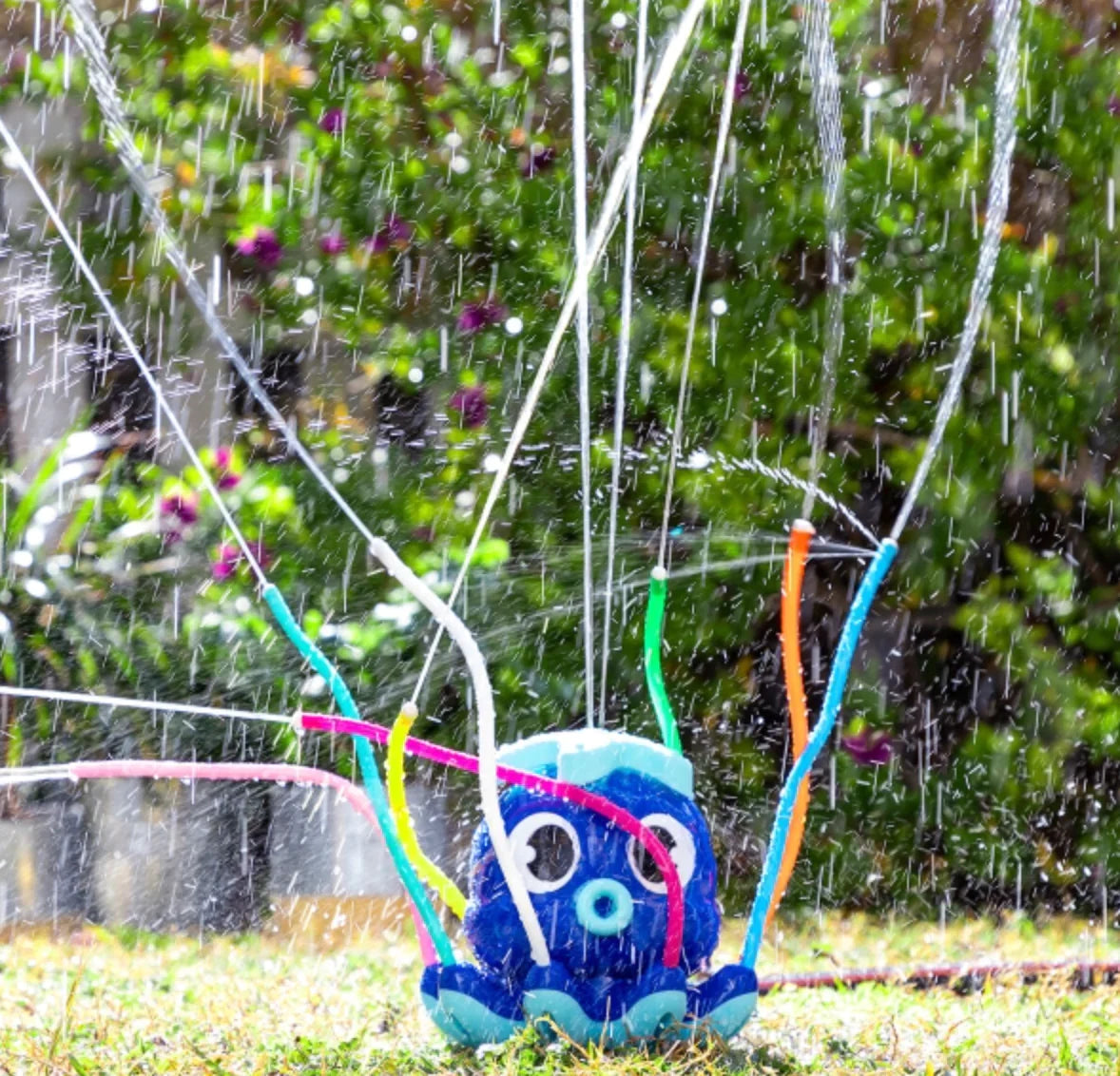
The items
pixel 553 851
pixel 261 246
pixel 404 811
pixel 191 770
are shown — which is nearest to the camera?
pixel 191 770

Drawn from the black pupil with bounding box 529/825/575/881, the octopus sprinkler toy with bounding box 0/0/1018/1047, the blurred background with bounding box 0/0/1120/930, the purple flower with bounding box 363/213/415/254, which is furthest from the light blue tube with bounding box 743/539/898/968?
the purple flower with bounding box 363/213/415/254

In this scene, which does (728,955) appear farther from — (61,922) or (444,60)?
(444,60)

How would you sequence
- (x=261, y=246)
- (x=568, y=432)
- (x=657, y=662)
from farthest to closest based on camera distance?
(x=261, y=246), (x=568, y=432), (x=657, y=662)

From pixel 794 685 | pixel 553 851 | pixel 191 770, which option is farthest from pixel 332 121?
pixel 191 770

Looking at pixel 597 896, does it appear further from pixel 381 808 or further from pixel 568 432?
pixel 568 432

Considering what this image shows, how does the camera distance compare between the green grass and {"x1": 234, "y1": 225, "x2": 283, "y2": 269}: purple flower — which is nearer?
the green grass

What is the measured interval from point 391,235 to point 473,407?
47 centimetres

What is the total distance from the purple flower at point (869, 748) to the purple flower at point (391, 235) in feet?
5.21

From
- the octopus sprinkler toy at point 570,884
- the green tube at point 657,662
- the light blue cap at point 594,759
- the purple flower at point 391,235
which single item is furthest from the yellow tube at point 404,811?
the purple flower at point 391,235

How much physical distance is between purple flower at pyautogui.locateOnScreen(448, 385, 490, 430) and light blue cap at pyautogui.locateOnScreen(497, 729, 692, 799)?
1866 millimetres

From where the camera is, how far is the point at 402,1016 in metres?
2.26

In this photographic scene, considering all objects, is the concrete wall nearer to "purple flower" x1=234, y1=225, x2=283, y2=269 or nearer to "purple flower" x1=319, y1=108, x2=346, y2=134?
"purple flower" x1=234, y1=225, x2=283, y2=269

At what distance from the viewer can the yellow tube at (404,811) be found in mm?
1848

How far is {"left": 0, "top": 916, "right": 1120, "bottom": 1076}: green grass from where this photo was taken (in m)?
1.75
